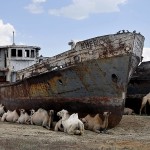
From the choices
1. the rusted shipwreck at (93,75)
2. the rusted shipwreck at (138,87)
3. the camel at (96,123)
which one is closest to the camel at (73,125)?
the camel at (96,123)

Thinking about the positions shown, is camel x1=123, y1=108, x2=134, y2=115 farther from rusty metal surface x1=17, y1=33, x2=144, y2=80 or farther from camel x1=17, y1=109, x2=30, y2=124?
camel x1=17, y1=109, x2=30, y2=124

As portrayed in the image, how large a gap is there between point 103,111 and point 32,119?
2958 mm

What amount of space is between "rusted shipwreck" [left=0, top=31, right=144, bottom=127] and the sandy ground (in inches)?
44.7

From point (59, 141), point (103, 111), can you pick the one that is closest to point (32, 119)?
point (103, 111)

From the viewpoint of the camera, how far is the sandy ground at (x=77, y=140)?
29.6ft

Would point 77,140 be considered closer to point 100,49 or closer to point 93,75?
point 93,75

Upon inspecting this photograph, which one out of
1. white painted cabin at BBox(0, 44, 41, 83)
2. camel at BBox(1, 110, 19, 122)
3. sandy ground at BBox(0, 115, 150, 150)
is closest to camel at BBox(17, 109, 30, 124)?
camel at BBox(1, 110, 19, 122)

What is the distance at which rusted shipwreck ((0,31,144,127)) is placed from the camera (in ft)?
41.7

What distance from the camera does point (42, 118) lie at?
546 inches

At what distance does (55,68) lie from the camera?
14047 millimetres

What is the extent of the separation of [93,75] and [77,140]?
3.39 metres

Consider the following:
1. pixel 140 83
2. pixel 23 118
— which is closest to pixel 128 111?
pixel 140 83

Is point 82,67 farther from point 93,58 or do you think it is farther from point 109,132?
point 109,132

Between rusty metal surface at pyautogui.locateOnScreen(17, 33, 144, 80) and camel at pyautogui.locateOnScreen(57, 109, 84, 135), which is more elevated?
rusty metal surface at pyautogui.locateOnScreen(17, 33, 144, 80)
